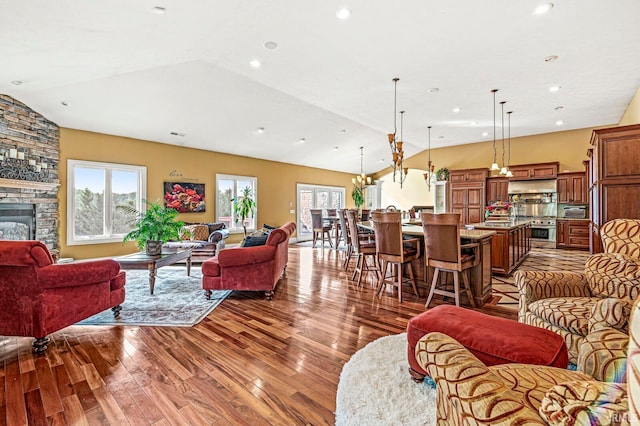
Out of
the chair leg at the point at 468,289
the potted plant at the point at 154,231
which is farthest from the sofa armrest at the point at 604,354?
the potted plant at the point at 154,231

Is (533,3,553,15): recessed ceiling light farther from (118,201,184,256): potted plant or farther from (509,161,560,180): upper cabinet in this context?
(509,161,560,180): upper cabinet

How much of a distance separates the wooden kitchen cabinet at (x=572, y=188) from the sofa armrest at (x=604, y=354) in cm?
786

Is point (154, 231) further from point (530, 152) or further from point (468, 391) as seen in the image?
point (530, 152)

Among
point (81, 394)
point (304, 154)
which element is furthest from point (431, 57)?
point (304, 154)

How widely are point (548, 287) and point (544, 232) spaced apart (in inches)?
283

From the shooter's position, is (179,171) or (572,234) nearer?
(179,171)

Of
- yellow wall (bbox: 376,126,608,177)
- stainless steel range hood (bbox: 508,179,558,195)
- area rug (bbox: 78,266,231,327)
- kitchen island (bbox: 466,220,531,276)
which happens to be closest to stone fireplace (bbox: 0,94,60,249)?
area rug (bbox: 78,266,231,327)

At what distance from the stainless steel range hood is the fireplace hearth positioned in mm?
10950

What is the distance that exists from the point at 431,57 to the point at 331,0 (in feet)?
5.79

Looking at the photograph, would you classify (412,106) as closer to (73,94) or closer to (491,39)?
(491,39)

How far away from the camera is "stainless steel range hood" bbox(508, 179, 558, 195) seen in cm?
772

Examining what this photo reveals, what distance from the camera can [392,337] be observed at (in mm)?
2613

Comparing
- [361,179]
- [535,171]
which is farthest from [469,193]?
[361,179]

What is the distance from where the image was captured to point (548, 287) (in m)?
2.24
